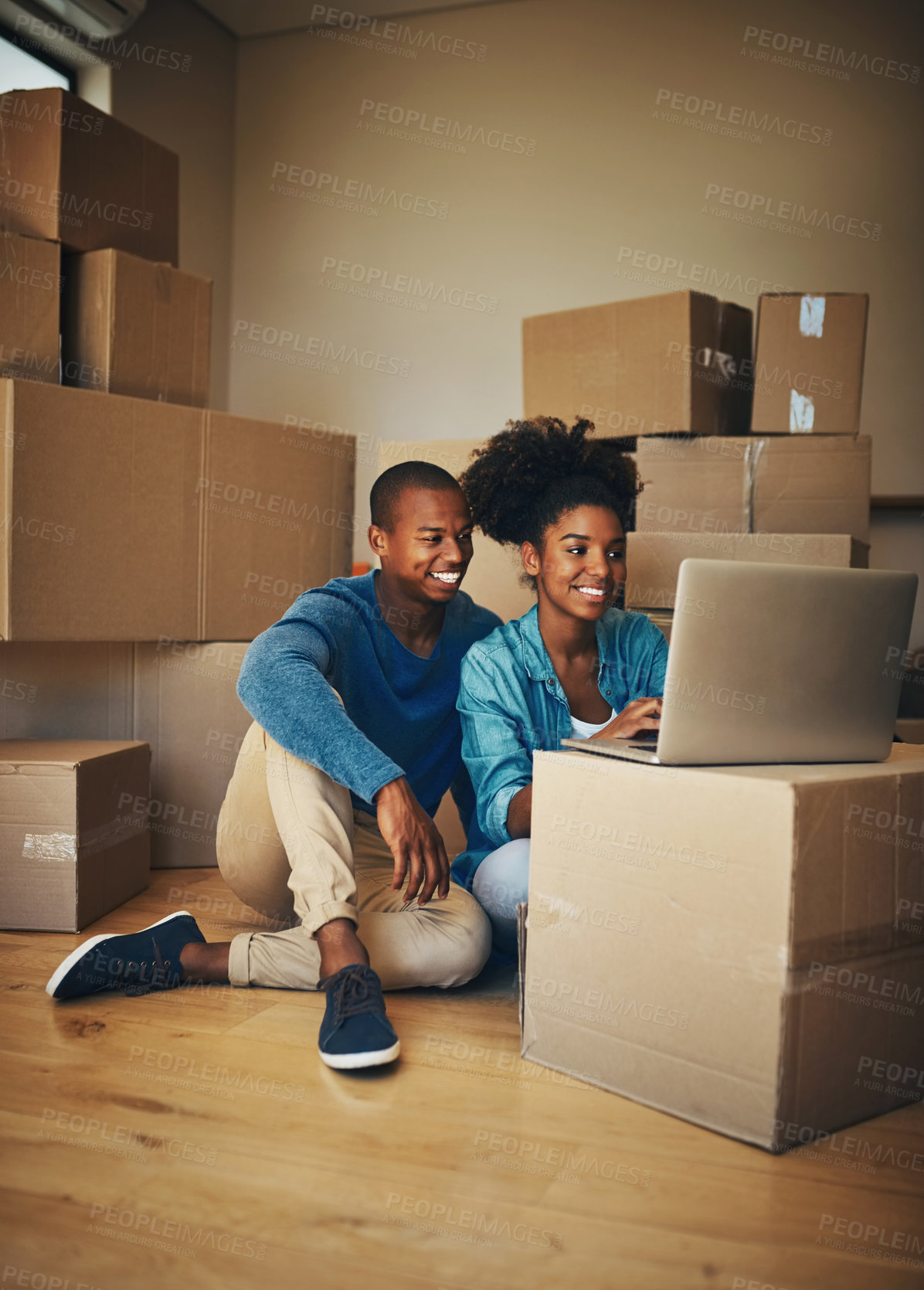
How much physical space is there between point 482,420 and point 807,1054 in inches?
106

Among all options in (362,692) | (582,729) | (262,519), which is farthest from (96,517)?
(582,729)

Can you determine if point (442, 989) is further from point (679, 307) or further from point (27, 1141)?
point (679, 307)

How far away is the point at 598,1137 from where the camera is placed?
3.56ft

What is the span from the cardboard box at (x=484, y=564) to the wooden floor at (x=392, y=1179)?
3.57 ft

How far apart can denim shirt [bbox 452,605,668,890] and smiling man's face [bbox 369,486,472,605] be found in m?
0.12

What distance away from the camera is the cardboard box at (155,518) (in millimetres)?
1922

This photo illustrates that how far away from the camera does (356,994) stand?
1.27 meters

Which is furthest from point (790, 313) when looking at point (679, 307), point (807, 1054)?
point (807, 1054)

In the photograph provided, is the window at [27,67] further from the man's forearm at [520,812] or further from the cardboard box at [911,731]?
the cardboard box at [911,731]

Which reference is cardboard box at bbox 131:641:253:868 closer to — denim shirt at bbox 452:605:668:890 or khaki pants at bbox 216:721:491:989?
khaki pants at bbox 216:721:491:989

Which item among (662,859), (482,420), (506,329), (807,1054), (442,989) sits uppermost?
(506,329)

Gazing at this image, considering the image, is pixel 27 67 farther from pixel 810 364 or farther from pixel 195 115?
pixel 810 364

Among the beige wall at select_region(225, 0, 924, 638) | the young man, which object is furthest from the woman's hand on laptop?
the beige wall at select_region(225, 0, 924, 638)

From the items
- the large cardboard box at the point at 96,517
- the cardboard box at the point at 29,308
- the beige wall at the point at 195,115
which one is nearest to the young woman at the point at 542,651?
the large cardboard box at the point at 96,517
